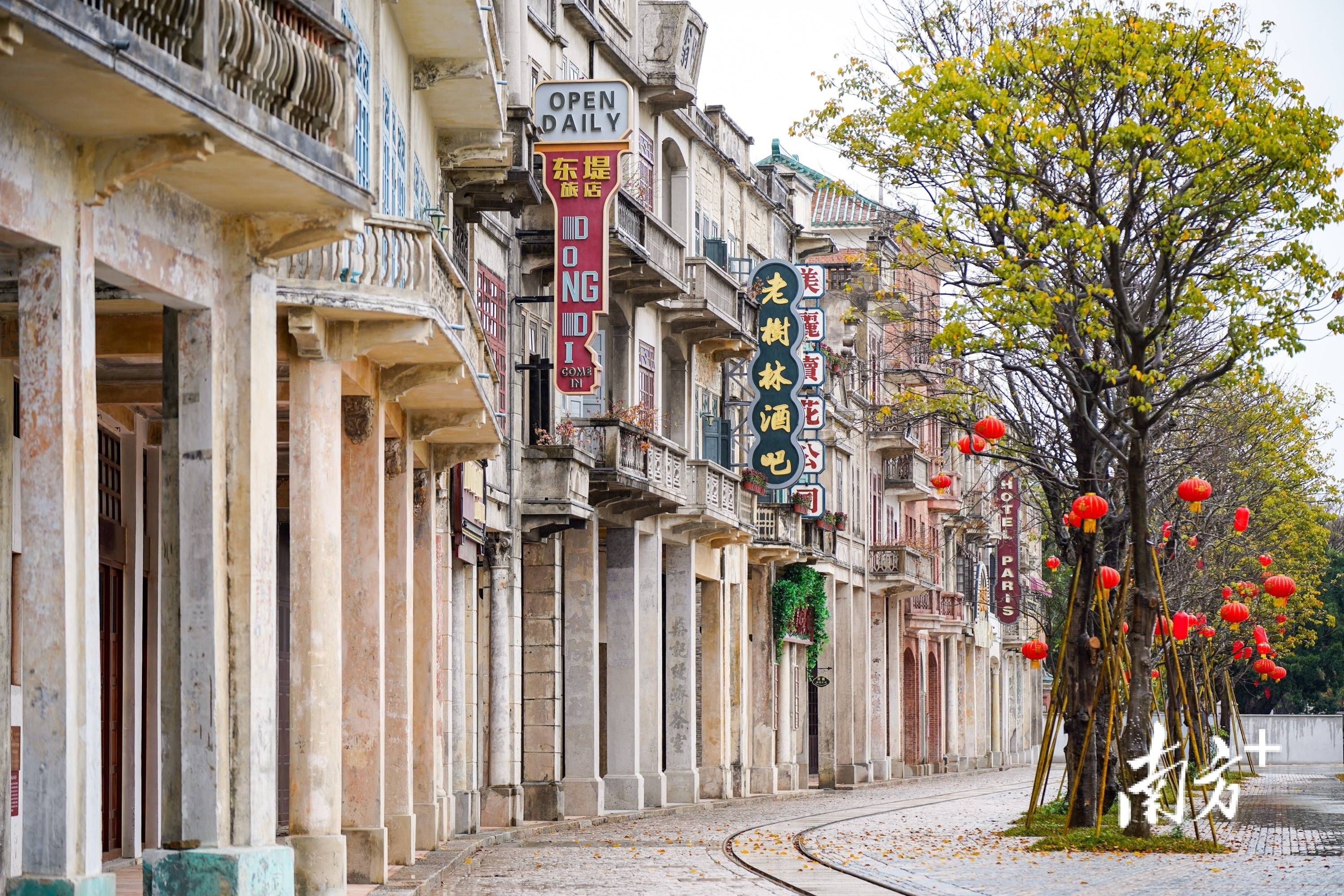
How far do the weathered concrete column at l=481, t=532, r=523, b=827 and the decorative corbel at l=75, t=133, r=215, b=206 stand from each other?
1869 centimetres

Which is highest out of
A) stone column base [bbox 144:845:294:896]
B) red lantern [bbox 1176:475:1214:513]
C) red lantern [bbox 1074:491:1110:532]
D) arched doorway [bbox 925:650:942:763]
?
red lantern [bbox 1176:475:1214:513]

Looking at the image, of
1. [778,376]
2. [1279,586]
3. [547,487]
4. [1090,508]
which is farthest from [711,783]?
[1090,508]

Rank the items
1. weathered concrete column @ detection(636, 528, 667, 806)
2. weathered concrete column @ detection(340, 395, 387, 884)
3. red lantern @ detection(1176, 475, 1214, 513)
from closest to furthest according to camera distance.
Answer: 1. weathered concrete column @ detection(340, 395, 387, 884)
2. red lantern @ detection(1176, 475, 1214, 513)
3. weathered concrete column @ detection(636, 528, 667, 806)

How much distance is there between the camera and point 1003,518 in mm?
78625

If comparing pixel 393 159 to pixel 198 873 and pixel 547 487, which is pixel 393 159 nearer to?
pixel 198 873

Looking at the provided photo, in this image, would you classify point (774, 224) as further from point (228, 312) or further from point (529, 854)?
point (228, 312)

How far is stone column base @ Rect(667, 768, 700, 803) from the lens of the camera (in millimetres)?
38188

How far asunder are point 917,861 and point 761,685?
23.1 m

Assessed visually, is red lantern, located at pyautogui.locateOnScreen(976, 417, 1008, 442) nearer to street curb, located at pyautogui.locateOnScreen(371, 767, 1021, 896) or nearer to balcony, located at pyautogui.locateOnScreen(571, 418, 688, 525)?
street curb, located at pyautogui.locateOnScreen(371, 767, 1021, 896)

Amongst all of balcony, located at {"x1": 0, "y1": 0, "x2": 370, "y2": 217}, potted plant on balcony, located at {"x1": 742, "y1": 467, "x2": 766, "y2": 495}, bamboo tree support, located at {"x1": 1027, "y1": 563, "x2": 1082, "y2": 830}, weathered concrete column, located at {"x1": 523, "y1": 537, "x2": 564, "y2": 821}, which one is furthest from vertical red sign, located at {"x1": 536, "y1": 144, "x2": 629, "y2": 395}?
balcony, located at {"x1": 0, "y1": 0, "x2": 370, "y2": 217}

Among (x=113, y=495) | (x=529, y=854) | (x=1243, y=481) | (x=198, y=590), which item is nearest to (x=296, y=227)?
(x=198, y=590)

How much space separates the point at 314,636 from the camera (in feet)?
51.0

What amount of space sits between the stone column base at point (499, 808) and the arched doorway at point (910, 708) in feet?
112

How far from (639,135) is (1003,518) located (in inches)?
1774
